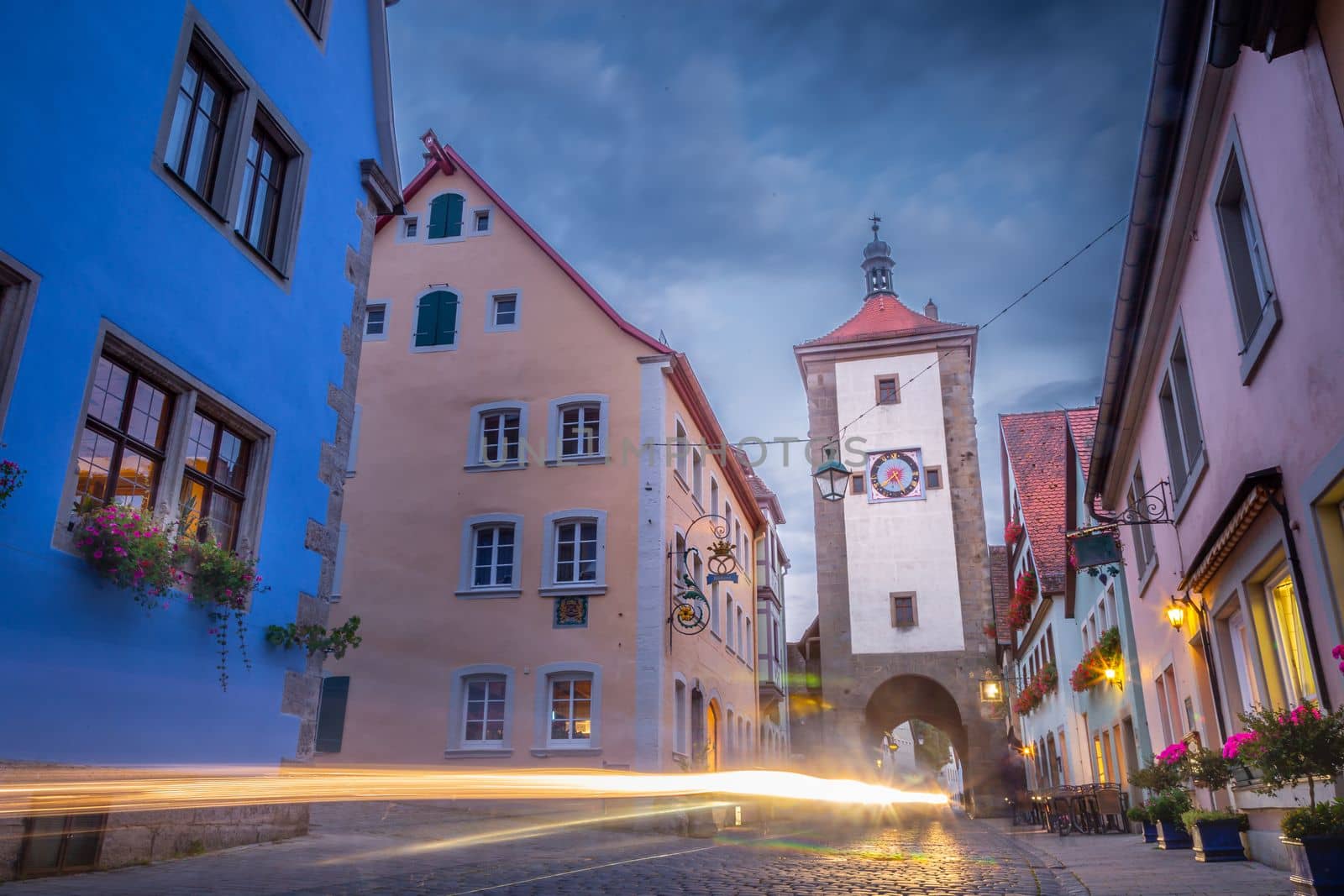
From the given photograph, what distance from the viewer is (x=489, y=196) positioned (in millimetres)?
22422

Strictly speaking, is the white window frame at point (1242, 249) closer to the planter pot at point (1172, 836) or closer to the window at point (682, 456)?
the planter pot at point (1172, 836)

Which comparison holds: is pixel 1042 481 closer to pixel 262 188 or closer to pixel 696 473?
pixel 696 473

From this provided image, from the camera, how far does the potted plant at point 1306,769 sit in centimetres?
548

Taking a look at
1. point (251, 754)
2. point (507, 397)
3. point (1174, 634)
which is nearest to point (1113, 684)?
point (1174, 634)

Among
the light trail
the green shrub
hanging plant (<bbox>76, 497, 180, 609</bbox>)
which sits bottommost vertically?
the green shrub

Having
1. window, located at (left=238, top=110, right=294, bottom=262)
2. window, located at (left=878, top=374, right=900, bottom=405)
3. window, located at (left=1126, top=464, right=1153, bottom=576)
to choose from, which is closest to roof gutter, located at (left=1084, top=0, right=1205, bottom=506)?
window, located at (left=1126, top=464, right=1153, bottom=576)

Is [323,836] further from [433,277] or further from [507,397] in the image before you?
[433,277]

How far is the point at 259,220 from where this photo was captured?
1042 cm

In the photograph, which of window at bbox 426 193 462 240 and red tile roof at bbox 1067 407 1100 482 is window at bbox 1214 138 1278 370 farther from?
window at bbox 426 193 462 240

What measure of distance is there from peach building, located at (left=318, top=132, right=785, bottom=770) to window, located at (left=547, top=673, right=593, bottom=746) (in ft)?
0.10

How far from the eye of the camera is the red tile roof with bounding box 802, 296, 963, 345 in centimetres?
3934

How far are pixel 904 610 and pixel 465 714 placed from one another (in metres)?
21.3

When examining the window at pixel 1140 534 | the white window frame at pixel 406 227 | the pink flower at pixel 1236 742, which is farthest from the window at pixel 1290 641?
the white window frame at pixel 406 227

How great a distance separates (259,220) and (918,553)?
29931 millimetres
